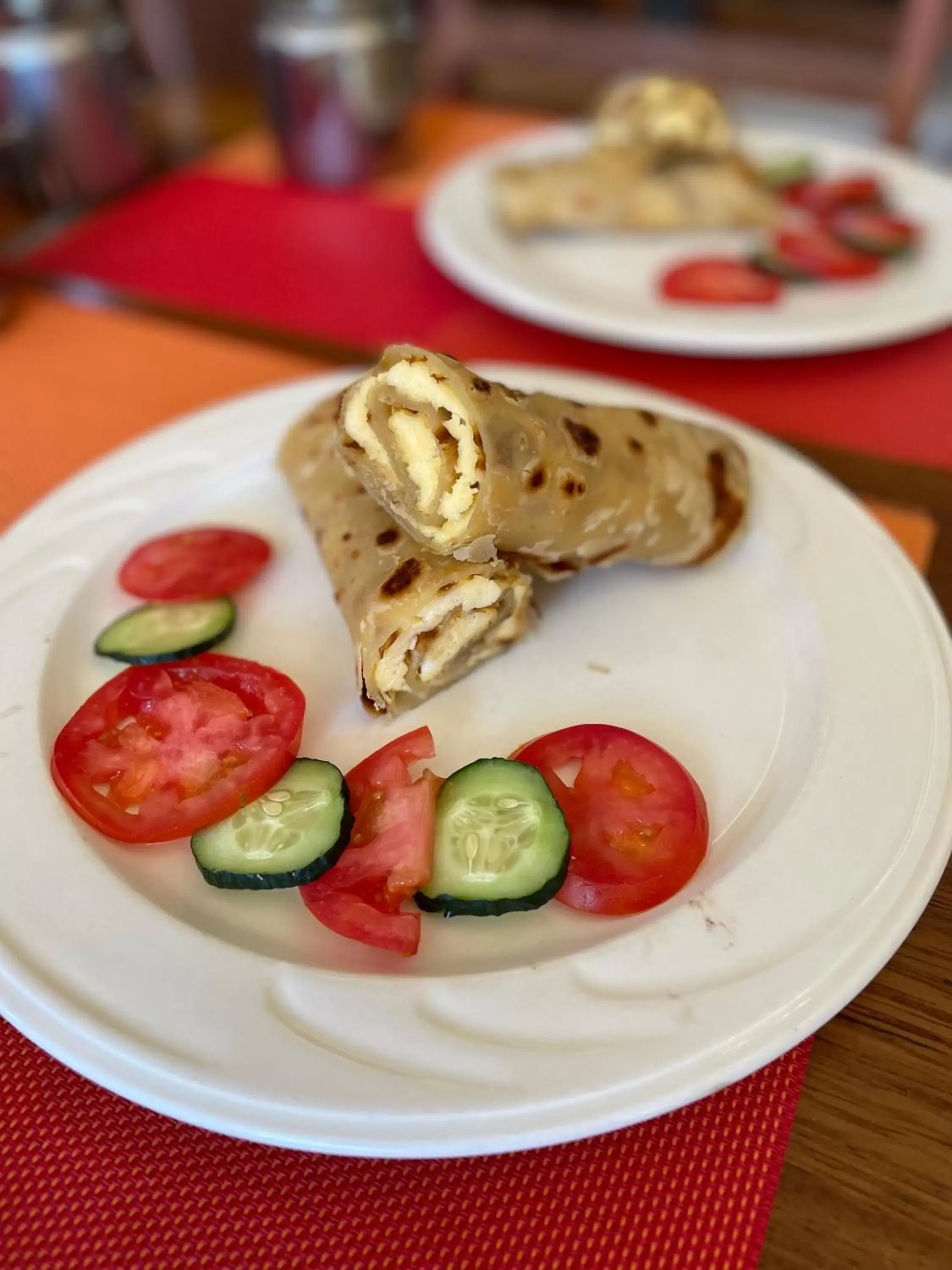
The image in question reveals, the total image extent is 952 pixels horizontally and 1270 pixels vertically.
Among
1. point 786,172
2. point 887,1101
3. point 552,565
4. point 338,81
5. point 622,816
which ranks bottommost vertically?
point 887,1101

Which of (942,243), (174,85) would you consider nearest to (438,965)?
(942,243)

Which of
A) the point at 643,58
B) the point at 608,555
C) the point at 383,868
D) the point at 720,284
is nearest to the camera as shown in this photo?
the point at 383,868

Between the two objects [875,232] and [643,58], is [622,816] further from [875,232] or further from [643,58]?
[643,58]

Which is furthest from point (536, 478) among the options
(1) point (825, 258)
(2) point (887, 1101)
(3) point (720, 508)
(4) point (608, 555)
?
(1) point (825, 258)

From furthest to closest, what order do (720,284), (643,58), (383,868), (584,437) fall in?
1. (643,58)
2. (720,284)
3. (584,437)
4. (383,868)

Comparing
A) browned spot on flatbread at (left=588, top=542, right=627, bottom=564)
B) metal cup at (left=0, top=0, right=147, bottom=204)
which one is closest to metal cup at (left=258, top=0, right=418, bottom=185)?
metal cup at (left=0, top=0, right=147, bottom=204)

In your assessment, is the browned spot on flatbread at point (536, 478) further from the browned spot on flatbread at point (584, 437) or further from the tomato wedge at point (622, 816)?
the tomato wedge at point (622, 816)

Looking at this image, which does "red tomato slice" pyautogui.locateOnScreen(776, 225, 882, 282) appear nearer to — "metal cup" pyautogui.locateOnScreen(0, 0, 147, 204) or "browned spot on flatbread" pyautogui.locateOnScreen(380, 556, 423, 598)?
"browned spot on flatbread" pyautogui.locateOnScreen(380, 556, 423, 598)

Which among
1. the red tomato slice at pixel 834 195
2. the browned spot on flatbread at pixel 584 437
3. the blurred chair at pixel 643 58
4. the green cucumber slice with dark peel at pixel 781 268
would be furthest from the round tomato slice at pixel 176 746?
the blurred chair at pixel 643 58
